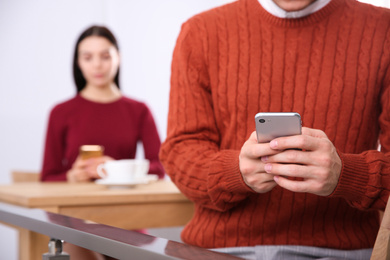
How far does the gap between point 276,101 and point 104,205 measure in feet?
2.33

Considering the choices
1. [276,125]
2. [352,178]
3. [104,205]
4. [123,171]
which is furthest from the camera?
[123,171]

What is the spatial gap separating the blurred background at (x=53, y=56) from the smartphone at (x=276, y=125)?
327cm

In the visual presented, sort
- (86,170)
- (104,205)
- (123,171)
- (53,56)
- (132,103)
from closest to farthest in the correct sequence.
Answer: (104,205)
(123,171)
(86,170)
(132,103)
(53,56)

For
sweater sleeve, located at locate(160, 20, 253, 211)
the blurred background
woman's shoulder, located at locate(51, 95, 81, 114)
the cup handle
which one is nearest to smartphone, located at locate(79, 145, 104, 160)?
the cup handle

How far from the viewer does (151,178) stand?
1.99 meters

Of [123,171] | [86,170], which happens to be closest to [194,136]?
[123,171]

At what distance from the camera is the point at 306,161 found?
838 millimetres

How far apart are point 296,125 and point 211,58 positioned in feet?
1.26

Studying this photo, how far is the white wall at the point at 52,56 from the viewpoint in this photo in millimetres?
4102

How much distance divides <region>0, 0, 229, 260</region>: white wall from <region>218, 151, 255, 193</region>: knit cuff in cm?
329

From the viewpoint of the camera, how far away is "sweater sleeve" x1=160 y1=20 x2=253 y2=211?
3.36ft

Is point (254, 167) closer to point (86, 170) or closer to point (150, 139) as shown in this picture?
point (86, 170)

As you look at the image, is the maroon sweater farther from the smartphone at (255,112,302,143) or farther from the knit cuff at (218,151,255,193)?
the smartphone at (255,112,302,143)

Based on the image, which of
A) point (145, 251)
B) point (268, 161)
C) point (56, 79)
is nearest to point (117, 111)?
point (56, 79)
